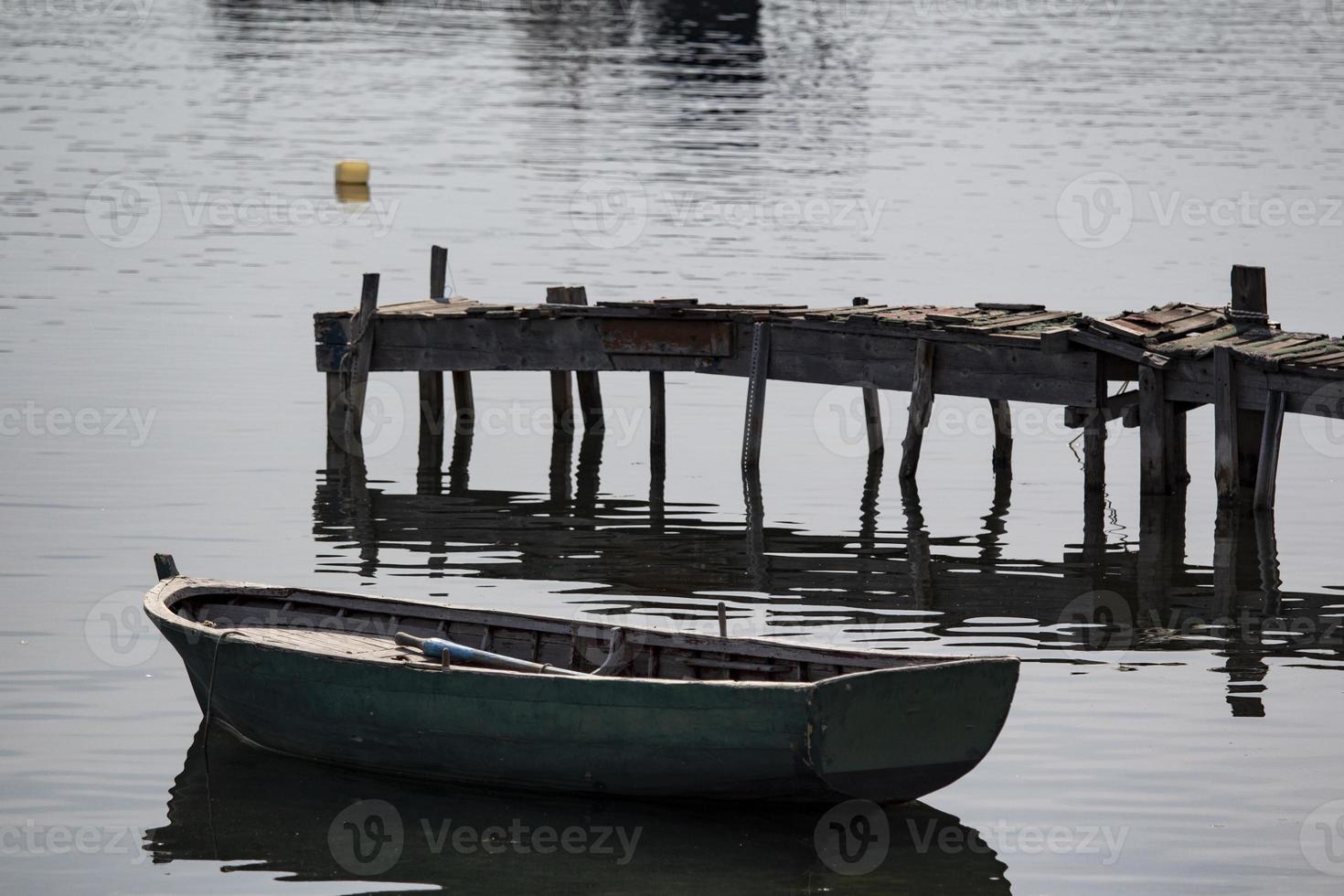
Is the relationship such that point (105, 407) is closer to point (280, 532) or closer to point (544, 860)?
point (280, 532)

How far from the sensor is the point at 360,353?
25859mm

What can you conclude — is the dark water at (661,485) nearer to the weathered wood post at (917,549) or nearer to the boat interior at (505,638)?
the weathered wood post at (917,549)

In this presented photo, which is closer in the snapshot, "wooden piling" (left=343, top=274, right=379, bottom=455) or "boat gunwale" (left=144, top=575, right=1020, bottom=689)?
"boat gunwale" (left=144, top=575, right=1020, bottom=689)

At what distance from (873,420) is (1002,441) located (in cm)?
169

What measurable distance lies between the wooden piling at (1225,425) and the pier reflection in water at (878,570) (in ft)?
1.15

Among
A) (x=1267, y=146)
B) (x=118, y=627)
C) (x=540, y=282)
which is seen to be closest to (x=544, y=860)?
(x=118, y=627)

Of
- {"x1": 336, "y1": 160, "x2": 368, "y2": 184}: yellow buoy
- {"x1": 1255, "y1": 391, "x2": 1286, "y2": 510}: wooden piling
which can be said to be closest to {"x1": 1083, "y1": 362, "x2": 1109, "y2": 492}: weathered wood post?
{"x1": 1255, "y1": 391, "x2": 1286, "y2": 510}: wooden piling

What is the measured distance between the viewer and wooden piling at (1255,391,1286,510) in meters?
21.3

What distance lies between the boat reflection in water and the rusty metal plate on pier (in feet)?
34.1

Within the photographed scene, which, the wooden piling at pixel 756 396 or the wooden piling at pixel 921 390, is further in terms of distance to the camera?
the wooden piling at pixel 756 396

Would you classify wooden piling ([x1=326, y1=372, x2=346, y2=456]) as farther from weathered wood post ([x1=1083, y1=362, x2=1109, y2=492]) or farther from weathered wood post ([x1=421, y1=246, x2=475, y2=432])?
weathered wood post ([x1=1083, y1=362, x2=1109, y2=492])

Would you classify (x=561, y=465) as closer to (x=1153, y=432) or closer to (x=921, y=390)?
(x=921, y=390)

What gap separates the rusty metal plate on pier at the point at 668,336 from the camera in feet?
79.7

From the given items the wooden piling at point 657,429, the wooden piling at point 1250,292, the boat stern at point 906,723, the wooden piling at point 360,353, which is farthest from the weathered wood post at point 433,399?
the boat stern at point 906,723
